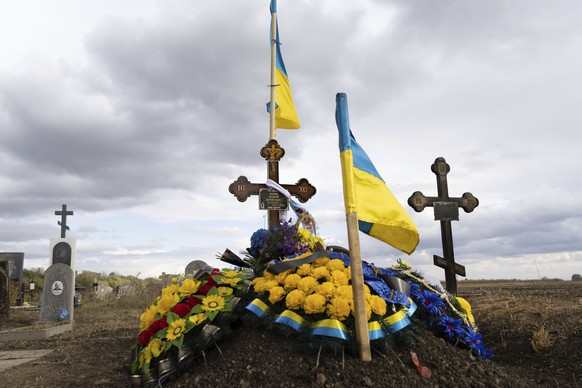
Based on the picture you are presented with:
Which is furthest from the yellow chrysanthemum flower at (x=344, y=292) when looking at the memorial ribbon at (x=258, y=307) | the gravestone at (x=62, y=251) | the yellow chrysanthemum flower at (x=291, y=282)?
the gravestone at (x=62, y=251)

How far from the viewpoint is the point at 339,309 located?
363cm

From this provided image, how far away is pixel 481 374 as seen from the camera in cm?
384

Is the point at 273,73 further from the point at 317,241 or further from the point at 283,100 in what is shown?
the point at 317,241

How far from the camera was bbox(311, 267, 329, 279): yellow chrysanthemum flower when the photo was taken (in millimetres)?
4115

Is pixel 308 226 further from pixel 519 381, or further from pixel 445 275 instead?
pixel 445 275

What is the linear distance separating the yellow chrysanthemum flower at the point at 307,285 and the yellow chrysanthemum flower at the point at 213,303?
2.48 ft

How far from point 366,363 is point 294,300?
29.2 inches

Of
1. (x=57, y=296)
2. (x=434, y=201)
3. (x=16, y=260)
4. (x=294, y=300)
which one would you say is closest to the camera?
(x=294, y=300)

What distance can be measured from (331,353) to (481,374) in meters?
1.35

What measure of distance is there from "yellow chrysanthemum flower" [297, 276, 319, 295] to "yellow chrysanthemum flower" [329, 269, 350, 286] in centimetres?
16

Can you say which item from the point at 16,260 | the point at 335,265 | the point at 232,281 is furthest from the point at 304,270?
the point at 16,260

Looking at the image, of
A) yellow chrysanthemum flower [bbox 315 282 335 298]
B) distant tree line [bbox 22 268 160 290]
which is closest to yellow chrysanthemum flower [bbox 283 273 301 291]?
yellow chrysanthemum flower [bbox 315 282 335 298]

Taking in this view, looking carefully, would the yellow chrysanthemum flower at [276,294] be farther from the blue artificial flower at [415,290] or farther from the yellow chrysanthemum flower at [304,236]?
the blue artificial flower at [415,290]

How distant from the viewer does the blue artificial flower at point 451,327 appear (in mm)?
4438
